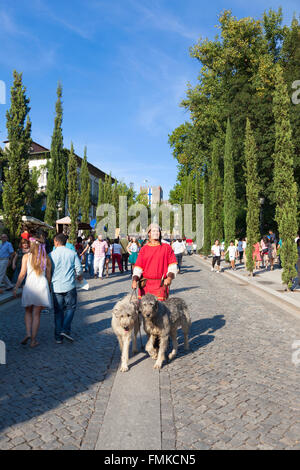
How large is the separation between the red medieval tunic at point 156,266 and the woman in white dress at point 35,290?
174 centimetres

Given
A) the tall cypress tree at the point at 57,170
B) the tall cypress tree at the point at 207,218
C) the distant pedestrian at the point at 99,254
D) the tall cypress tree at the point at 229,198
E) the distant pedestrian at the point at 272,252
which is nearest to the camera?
the distant pedestrian at the point at 99,254

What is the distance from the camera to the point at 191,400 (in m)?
4.37

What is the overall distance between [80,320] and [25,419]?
196 inches

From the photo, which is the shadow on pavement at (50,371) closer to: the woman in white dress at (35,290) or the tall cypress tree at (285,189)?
the woman in white dress at (35,290)

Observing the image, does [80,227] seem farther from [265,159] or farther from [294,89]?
[294,89]

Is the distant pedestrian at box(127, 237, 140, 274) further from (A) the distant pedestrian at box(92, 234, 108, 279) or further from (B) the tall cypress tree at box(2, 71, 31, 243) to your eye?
(B) the tall cypress tree at box(2, 71, 31, 243)

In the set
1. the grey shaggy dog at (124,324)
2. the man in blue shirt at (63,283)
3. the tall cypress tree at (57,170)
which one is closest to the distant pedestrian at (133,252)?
the man in blue shirt at (63,283)

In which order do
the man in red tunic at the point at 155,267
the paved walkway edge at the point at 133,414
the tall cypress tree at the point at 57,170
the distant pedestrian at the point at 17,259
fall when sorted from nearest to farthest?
the paved walkway edge at the point at 133,414 < the man in red tunic at the point at 155,267 < the distant pedestrian at the point at 17,259 < the tall cypress tree at the point at 57,170

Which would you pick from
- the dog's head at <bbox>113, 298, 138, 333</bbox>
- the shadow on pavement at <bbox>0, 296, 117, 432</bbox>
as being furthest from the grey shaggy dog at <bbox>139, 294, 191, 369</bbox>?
the shadow on pavement at <bbox>0, 296, 117, 432</bbox>

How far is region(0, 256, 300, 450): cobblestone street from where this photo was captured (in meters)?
3.53

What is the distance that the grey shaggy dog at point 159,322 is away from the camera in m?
5.45

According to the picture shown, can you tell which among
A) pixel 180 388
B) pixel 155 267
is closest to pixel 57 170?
pixel 155 267

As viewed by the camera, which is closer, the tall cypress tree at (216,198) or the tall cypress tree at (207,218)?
the tall cypress tree at (216,198)
